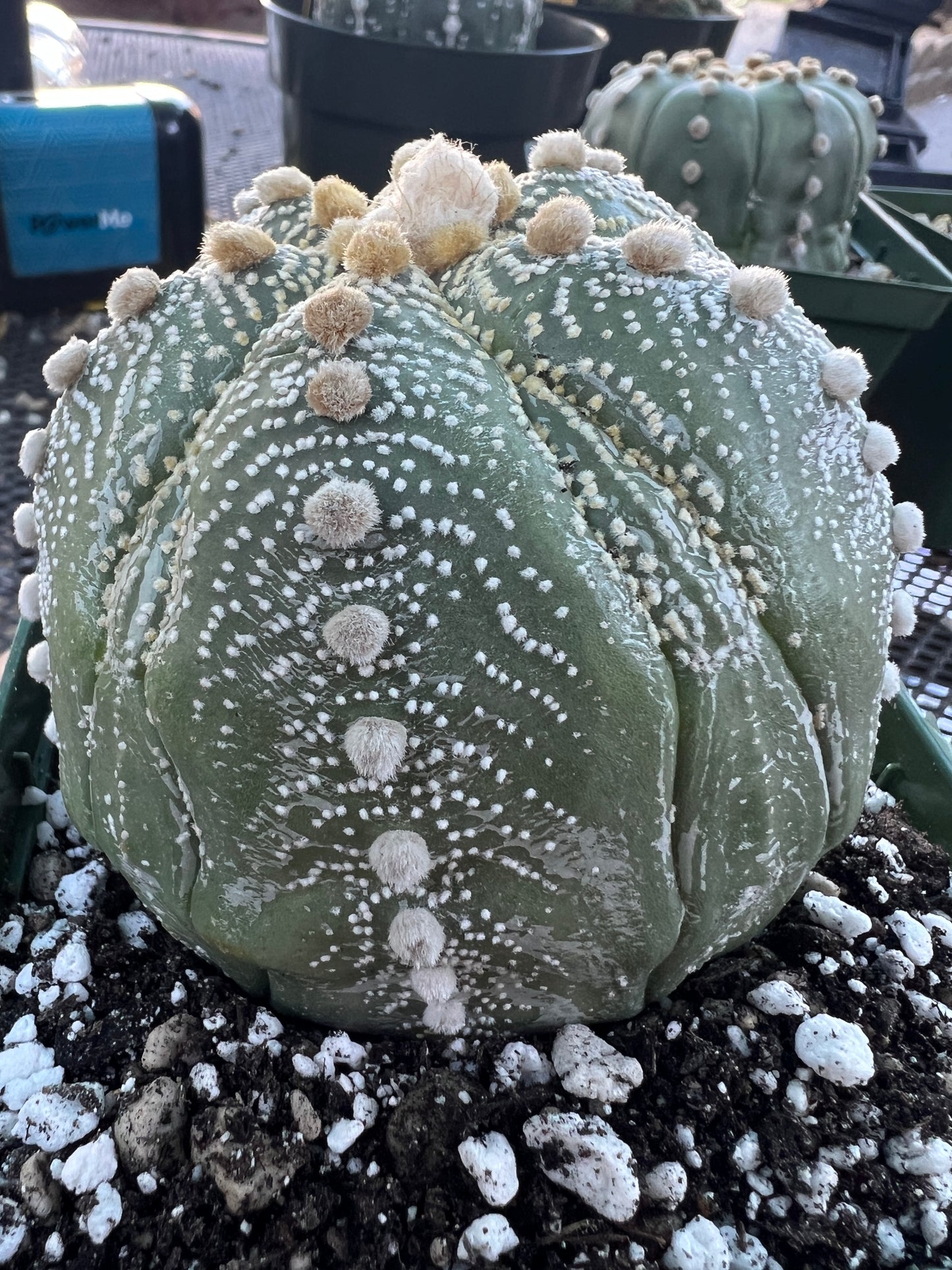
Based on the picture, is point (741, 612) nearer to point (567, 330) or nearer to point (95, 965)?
point (567, 330)

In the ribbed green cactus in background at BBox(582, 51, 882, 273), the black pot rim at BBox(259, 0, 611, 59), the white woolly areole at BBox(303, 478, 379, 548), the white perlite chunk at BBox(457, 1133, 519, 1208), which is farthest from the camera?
the black pot rim at BBox(259, 0, 611, 59)

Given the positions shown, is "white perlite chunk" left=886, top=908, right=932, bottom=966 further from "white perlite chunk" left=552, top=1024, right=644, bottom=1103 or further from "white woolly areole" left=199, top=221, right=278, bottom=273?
"white woolly areole" left=199, top=221, right=278, bottom=273

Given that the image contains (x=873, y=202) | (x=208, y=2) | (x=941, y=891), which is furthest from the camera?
(x=208, y=2)

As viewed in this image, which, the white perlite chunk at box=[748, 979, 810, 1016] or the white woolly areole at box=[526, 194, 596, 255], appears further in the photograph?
the white perlite chunk at box=[748, 979, 810, 1016]

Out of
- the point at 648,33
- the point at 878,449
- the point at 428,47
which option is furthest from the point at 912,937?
the point at 648,33

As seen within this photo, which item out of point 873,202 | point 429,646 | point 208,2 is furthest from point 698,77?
point 208,2

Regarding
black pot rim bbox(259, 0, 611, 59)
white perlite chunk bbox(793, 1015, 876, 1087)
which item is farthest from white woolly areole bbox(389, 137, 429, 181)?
black pot rim bbox(259, 0, 611, 59)

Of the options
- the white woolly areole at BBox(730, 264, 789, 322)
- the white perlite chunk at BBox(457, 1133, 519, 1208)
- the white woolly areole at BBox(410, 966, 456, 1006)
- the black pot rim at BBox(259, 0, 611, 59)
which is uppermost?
the white woolly areole at BBox(730, 264, 789, 322)
